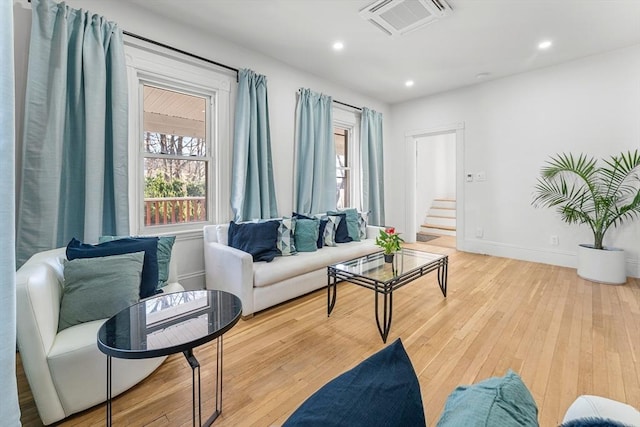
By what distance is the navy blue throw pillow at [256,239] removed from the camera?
283 cm

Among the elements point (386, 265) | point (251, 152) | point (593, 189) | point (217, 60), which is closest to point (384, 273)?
point (386, 265)

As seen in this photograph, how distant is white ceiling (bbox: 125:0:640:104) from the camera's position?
8.86 ft

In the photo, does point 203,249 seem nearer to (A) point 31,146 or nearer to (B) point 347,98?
(A) point 31,146

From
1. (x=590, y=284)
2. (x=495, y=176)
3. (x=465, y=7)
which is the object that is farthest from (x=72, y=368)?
(x=495, y=176)

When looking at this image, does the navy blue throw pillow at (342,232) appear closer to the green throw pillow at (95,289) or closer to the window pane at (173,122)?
the window pane at (173,122)

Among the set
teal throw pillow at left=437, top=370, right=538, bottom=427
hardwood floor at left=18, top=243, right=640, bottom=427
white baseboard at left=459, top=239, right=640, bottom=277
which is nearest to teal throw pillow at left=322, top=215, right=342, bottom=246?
hardwood floor at left=18, top=243, right=640, bottom=427

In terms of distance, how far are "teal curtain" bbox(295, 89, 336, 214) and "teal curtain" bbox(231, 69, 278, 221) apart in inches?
21.5

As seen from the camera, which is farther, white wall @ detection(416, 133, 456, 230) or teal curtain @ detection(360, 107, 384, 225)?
white wall @ detection(416, 133, 456, 230)

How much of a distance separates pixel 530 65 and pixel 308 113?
314 centimetres

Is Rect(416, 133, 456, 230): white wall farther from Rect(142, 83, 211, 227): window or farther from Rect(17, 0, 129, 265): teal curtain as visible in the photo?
Rect(17, 0, 129, 265): teal curtain

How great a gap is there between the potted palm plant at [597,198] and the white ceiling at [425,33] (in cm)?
141

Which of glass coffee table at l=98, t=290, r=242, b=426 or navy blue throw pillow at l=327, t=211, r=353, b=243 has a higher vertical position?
navy blue throw pillow at l=327, t=211, r=353, b=243

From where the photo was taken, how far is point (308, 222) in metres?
3.33

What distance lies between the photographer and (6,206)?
32.6 inches
